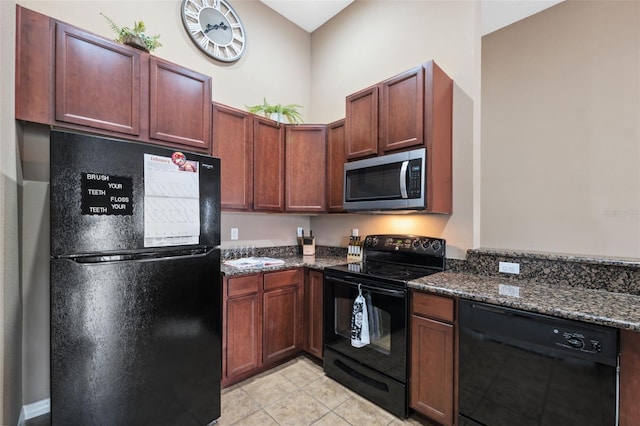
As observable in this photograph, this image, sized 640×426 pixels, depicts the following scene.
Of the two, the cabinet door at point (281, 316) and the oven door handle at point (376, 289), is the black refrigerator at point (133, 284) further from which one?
the oven door handle at point (376, 289)

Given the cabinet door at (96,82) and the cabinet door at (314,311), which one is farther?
the cabinet door at (314,311)

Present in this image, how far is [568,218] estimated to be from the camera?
2.86 m

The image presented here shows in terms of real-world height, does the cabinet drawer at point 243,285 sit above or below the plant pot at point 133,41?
below

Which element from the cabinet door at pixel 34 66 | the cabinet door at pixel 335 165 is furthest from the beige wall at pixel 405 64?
the cabinet door at pixel 34 66

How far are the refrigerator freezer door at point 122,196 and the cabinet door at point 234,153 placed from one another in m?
0.71

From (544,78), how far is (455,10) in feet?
4.96

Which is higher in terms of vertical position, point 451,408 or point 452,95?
point 452,95

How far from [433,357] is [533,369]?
54 cm

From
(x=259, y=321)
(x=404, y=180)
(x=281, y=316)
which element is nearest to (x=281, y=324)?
(x=281, y=316)

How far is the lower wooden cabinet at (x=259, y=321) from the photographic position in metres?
2.16

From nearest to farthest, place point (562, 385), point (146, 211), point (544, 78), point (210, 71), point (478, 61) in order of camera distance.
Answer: point (562, 385), point (146, 211), point (478, 61), point (210, 71), point (544, 78)

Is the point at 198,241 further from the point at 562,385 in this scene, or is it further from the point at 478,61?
the point at 478,61

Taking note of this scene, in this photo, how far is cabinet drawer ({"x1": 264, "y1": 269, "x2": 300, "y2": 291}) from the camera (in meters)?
2.39

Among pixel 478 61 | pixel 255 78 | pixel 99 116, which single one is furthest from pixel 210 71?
pixel 478 61
